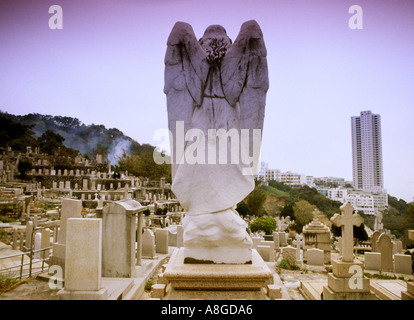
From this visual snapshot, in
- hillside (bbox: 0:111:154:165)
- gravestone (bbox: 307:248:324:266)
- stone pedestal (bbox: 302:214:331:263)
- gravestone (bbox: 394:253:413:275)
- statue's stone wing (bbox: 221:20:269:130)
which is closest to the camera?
statue's stone wing (bbox: 221:20:269:130)

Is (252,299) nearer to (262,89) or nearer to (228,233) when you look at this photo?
(228,233)

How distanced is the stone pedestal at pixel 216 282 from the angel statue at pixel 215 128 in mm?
238

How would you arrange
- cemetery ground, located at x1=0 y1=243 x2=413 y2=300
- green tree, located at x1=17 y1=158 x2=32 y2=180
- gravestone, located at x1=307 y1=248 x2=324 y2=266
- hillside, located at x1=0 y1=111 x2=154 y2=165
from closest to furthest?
cemetery ground, located at x1=0 y1=243 x2=413 y2=300
gravestone, located at x1=307 y1=248 x2=324 y2=266
green tree, located at x1=17 y1=158 x2=32 y2=180
hillside, located at x1=0 y1=111 x2=154 y2=165

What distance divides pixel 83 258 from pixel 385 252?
7.21 meters

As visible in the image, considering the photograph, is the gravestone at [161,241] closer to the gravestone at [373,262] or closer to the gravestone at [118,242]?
the gravestone at [118,242]

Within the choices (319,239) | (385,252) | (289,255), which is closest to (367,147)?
(319,239)

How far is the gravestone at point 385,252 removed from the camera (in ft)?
22.9

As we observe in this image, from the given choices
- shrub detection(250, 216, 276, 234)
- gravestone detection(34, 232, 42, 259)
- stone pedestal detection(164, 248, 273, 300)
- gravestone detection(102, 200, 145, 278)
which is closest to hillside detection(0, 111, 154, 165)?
shrub detection(250, 216, 276, 234)

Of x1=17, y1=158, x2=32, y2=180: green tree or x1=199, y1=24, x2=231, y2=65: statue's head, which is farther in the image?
x1=17, y1=158, x2=32, y2=180: green tree

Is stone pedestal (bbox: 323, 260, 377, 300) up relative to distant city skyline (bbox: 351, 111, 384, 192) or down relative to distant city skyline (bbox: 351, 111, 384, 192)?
down

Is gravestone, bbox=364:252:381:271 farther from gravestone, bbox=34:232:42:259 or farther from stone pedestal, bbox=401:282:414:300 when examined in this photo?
gravestone, bbox=34:232:42:259

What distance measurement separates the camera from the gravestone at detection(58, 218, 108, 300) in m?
3.49

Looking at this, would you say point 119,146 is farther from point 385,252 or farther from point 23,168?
point 385,252

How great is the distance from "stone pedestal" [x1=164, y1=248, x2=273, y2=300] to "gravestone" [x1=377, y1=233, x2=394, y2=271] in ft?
18.2
